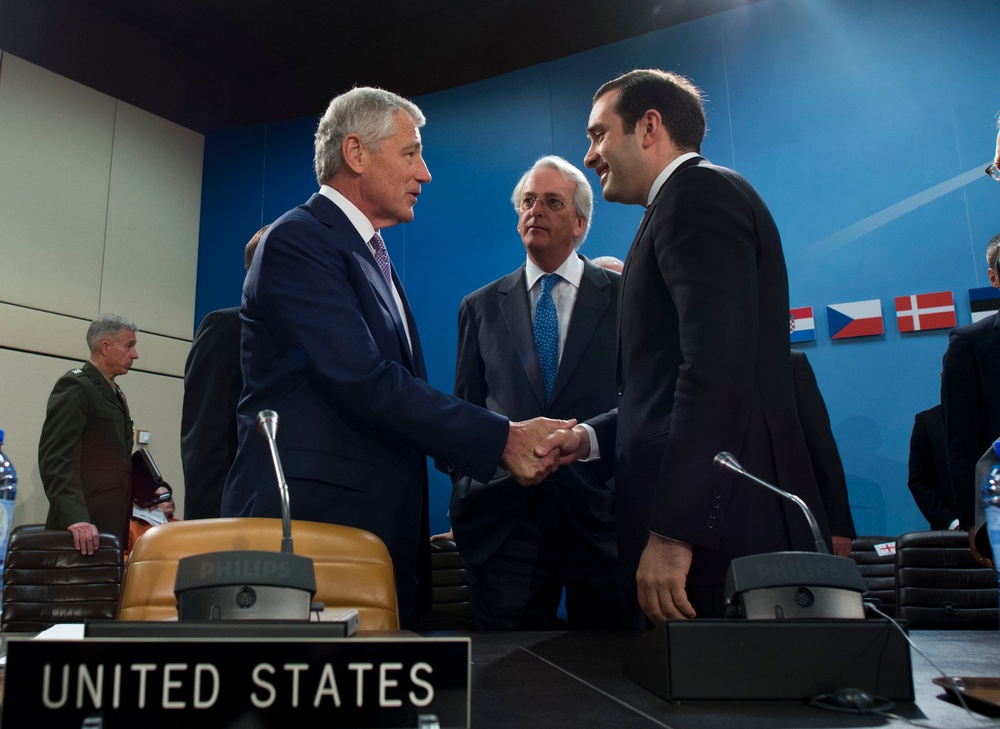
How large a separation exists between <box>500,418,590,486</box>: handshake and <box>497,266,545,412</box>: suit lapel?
302 mm

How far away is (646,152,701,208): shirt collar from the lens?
1.66 metres

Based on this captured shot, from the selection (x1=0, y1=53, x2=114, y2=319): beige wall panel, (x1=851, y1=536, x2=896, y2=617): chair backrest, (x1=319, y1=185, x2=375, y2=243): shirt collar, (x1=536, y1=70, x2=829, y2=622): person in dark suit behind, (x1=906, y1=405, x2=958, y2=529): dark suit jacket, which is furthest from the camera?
(x1=0, y1=53, x2=114, y2=319): beige wall panel

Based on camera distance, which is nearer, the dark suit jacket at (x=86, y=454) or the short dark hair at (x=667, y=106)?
the short dark hair at (x=667, y=106)

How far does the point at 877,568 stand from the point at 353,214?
2.80 metres

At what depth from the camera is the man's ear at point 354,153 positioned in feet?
6.81

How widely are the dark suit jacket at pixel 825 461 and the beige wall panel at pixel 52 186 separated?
204 inches

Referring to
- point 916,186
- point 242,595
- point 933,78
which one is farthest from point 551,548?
point 933,78

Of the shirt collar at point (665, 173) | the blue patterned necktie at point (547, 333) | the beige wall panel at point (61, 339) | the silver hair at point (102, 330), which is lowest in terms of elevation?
the blue patterned necktie at point (547, 333)

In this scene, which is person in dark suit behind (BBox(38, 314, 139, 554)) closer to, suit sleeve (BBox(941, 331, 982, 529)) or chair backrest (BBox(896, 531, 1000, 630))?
chair backrest (BBox(896, 531, 1000, 630))

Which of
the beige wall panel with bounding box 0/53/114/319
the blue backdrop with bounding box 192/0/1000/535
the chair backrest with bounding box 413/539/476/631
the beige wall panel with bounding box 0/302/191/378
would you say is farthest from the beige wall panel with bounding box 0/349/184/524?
the chair backrest with bounding box 413/539/476/631

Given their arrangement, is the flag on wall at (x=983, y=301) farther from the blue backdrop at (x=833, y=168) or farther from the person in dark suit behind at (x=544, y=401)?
the person in dark suit behind at (x=544, y=401)

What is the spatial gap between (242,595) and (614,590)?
56.5 inches

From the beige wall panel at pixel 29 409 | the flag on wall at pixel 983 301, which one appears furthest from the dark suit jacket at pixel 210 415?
the beige wall panel at pixel 29 409

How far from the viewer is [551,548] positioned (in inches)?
85.3
